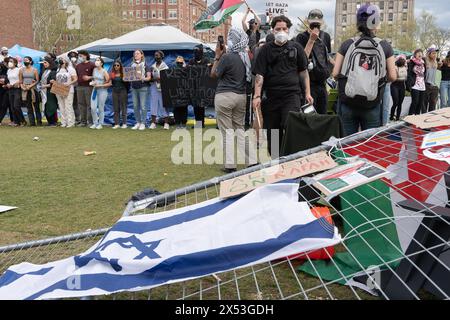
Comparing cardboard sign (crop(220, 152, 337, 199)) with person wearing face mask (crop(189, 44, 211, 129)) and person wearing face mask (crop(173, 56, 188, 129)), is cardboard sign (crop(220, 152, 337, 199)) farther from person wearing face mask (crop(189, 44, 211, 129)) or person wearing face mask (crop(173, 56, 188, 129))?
person wearing face mask (crop(173, 56, 188, 129))

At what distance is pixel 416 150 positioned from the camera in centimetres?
276

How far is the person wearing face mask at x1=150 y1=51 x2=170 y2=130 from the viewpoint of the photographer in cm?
1194

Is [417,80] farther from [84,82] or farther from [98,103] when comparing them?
[84,82]

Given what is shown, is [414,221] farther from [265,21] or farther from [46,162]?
[265,21]

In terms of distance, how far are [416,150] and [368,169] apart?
2.73ft

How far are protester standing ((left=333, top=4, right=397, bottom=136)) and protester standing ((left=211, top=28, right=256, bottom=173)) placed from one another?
1738 mm

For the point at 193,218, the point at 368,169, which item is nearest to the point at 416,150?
the point at 368,169

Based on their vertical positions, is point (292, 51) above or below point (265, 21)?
below

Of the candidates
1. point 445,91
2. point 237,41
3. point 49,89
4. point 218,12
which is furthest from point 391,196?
point 49,89

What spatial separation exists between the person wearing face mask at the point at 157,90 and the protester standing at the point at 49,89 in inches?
124

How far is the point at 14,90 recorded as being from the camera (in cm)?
1323

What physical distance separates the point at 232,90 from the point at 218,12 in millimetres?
4003

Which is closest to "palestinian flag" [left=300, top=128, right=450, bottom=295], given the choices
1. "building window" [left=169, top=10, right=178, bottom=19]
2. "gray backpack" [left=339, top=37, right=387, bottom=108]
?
"gray backpack" [left=339, top=37, right=387, bottom=108]

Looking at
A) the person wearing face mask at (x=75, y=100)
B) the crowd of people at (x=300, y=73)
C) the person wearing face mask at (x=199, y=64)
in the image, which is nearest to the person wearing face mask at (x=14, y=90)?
the person wearing face mask at (x=75, y=100)
